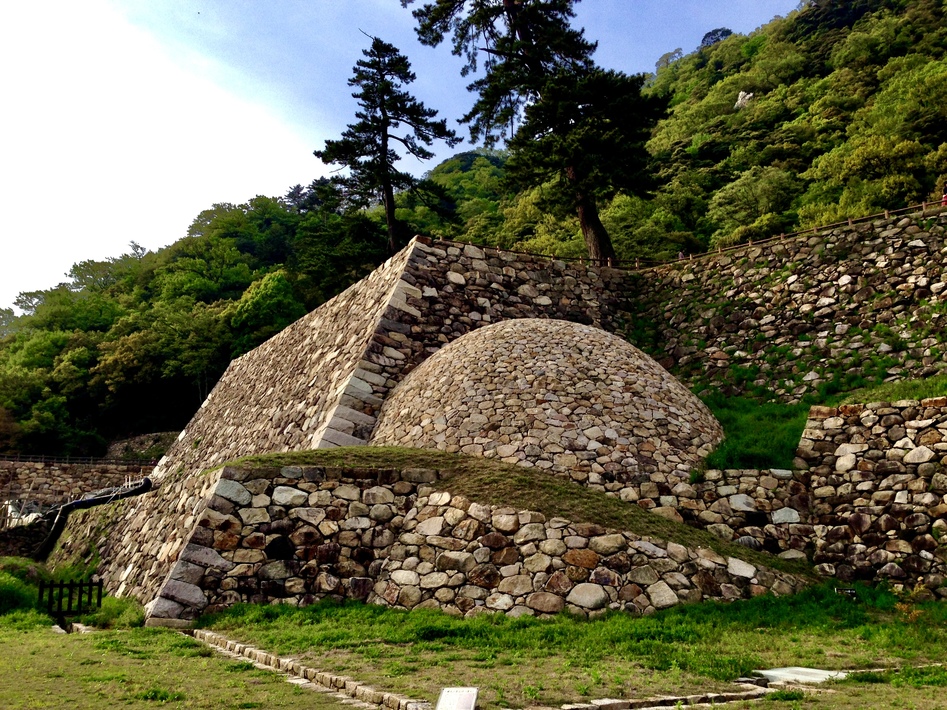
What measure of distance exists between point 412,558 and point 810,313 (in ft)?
39.2

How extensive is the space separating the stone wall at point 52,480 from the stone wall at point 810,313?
24.8 m

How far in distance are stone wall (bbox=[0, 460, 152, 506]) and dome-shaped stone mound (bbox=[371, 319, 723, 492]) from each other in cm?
2185

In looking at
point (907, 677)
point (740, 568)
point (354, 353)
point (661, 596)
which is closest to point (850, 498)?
point (740, 568)

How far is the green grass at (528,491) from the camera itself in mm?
9852

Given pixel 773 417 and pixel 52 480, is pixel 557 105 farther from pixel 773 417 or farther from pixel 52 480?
pixel 52 480

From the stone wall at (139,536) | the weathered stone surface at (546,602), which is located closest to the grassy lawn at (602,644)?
the weathered stone surface at (546,602)

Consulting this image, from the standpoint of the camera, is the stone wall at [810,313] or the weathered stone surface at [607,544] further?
the stone wall at [810,313]

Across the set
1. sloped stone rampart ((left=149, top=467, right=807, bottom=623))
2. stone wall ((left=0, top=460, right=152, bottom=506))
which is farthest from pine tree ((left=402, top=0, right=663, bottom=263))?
stone wall ((left=0, top=460, right=152, bottom=506))

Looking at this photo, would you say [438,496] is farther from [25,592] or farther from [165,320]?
[165,320]

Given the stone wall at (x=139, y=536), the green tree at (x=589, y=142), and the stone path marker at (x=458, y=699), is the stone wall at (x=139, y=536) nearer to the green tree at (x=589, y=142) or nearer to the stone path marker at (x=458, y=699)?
the stone path marker at (x=458, y=699)

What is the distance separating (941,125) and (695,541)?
36367 mm

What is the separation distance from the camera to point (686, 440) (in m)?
12.2

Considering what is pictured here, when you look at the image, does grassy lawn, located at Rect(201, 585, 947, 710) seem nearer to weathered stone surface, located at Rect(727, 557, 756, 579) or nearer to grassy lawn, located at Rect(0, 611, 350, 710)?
weathered stone surface, located at Rect(727, 557, 756, 579)

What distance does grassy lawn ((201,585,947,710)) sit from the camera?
5.89m
